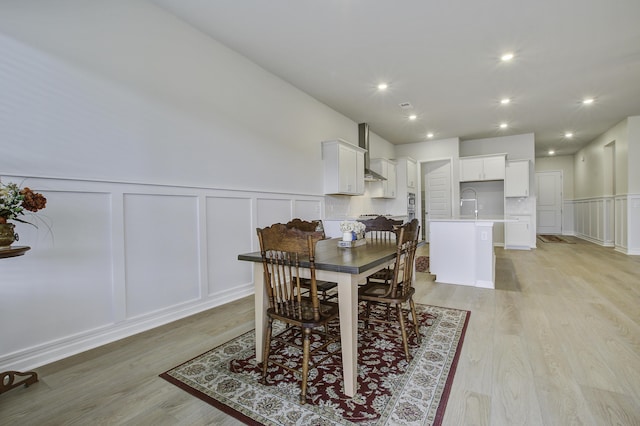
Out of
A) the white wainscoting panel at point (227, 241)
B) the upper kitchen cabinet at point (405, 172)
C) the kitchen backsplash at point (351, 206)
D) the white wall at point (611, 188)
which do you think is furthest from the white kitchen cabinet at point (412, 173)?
the white wainscoting panel at point (227, 241)

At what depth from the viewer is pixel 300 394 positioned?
1594 millimetres

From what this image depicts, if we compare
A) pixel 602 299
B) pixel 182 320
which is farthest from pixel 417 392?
pixel 602 299

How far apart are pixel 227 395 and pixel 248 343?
25.0 inches

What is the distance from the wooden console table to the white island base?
13.2 feet

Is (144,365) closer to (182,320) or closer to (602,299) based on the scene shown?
(182,320)

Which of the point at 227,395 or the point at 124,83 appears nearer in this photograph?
the point at 227,395

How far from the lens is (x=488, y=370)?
5.99 feet

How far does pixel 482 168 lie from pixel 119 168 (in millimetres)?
7265

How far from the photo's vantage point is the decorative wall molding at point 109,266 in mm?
1908

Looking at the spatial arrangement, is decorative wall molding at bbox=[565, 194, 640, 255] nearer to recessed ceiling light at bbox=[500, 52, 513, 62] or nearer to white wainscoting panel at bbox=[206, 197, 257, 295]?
recessed ceiling light at bbox=[500, 52, 513, 62]

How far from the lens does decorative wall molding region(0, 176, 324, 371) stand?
191 centimetres

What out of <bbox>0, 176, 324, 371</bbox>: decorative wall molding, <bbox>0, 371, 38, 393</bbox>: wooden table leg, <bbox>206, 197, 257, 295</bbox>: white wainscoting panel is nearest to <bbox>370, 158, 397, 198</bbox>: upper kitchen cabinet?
<bbox>206, 197, 257, 295</bbox>: white wainscoting panel

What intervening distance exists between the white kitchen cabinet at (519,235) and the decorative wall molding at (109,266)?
6.82 meters

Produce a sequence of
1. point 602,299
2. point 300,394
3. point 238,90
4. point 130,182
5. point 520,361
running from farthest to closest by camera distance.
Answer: point 238,90, point 602,299, point 130,182, point 520,361, point 300,394
